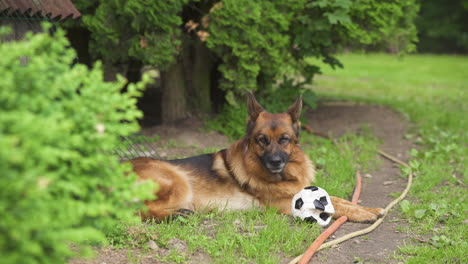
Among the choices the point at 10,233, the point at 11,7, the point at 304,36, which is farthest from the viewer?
the point at 304,36

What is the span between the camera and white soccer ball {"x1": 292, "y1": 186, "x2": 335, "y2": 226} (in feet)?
15.7

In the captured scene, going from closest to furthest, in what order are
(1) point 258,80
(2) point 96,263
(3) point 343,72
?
(2) point 96,263 → (1) point 258,80 → (3) point 343,72

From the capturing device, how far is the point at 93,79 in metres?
2.61

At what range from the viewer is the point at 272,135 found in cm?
500

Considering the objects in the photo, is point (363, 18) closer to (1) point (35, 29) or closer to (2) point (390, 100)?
(2) point (390, 100)

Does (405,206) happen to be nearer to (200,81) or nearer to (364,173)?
(364,173)

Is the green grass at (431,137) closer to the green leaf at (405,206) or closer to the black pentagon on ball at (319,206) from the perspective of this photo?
the green leaf at (405,206)

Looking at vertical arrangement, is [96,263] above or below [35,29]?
below

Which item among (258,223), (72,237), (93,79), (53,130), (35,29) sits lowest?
(258,223)

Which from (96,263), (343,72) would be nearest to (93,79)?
(96,263)

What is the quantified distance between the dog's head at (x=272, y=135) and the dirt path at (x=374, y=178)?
0.96m

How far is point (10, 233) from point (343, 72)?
61.5ft

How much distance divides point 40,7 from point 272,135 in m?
3.07

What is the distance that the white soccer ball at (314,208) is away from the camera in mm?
4785
